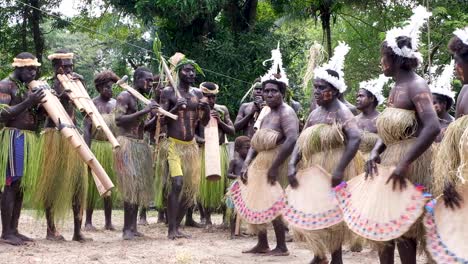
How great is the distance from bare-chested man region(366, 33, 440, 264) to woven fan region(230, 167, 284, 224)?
4.93 ft

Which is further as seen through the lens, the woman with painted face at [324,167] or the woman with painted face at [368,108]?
the woman with painted face at [368,108]

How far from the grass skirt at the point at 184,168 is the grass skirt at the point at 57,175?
923 mm

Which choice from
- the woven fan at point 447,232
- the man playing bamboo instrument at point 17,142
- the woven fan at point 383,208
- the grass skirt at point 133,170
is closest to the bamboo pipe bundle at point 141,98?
the grass skirt at point 133,170

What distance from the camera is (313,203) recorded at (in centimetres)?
491

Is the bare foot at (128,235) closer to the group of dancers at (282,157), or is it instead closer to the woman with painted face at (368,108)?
the group of dancers at (282,157)

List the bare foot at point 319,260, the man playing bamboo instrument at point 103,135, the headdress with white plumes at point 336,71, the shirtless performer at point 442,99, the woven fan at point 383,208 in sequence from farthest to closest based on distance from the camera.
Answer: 1. the man playing bamboo instrument at point 103,135
2. the shirtless performer at point 442,99
3. the headdress with white plumes at point 336,71
4. the bare foot at point 319,260
5. the woven fan at point 383,208

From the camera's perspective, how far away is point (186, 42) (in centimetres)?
1349

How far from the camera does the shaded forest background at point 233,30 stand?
40.6 feet

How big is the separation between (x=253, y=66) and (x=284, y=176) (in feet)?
23.2

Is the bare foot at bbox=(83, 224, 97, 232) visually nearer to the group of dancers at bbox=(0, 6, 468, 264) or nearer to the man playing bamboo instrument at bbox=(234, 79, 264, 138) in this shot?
the group of dancers at bbox=(0, 6, 468, 264)

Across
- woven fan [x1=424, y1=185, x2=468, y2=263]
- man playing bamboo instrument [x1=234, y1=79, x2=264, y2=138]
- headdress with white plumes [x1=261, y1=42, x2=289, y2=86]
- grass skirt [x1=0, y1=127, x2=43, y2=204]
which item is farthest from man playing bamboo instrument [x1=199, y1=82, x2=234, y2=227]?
woven fan [x1=424, y1=185, x2=468, y2=263]

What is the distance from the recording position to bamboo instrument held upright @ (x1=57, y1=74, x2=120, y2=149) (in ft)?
20.7

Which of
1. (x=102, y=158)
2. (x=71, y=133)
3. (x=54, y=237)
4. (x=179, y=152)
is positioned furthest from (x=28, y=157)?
(x=179, y=152)

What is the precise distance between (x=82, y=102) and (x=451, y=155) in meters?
3.82
